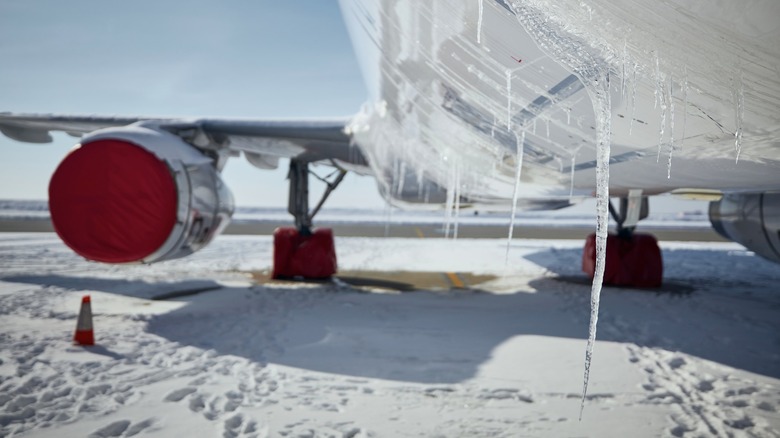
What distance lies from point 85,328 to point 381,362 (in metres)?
2.20

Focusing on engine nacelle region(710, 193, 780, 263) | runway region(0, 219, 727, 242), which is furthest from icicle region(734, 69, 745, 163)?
runway region(0, 219, 727, 242)

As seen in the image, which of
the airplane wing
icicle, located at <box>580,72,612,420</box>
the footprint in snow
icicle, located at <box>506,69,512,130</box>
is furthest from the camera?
the airplane wing

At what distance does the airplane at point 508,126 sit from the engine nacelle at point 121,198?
0.01 meters

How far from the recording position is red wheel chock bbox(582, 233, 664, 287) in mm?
6252

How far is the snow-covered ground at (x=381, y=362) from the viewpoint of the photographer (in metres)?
2.20

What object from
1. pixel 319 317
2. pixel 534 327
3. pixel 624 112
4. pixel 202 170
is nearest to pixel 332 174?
pixel 202 170

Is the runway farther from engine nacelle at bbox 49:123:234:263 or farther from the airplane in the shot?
engine nacelle at bbox 49:123:234:263

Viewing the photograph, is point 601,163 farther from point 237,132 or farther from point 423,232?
point 423,232

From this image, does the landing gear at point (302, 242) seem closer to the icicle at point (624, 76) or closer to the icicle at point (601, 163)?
the icicle at point (601, 163)

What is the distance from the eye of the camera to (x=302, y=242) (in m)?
6.76

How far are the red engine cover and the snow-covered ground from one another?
2.30 ft

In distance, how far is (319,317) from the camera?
4.25m

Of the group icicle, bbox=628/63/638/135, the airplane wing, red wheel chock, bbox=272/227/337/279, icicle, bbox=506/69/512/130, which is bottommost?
red wheel chock, bbox=272/227/337/279

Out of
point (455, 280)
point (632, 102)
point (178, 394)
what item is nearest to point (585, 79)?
point (632, 102)
